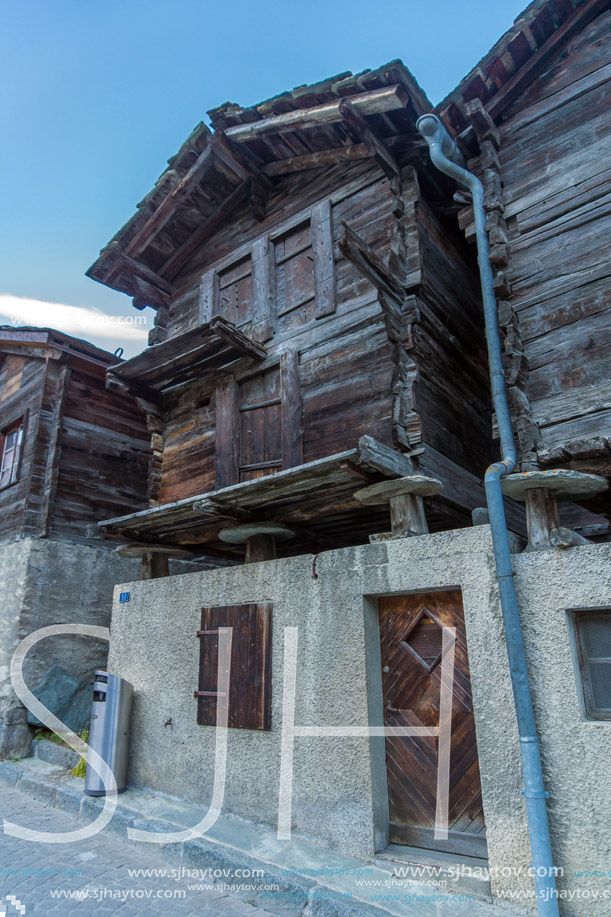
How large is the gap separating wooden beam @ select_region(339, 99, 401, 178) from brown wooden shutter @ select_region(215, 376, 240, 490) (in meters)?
3.28

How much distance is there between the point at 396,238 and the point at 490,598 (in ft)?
14.2

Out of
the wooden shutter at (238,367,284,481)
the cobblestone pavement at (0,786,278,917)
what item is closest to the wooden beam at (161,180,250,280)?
the wooden shutter at (238,367,284,481)

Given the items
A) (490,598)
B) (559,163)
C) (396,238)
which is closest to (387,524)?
(490,598)

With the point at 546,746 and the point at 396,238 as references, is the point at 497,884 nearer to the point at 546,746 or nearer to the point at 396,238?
the point at 546,746

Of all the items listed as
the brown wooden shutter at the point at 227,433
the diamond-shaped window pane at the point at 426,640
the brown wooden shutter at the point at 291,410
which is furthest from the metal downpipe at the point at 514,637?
the brown wooden shutter at the point at 227,433

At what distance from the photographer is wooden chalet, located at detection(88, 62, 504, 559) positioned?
19.5 feet

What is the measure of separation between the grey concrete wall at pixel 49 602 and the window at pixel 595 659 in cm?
828

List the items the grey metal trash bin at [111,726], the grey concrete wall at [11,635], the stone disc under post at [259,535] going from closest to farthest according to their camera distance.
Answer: the stone disc under post at [259,535] → the grey metal trash bin at [111,726] → the grey concrete wall at [11,635]

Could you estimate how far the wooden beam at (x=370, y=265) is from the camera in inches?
213

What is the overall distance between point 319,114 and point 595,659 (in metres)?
6.88

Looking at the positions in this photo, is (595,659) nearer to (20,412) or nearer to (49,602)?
(49,602)

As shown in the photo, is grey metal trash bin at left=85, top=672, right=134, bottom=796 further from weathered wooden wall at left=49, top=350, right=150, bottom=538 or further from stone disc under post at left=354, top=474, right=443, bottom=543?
weathered wooden wall at left=49, top=350, right=150, bottom=538

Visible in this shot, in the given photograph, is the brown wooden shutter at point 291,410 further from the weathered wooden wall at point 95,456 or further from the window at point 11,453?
the window at point 11,453

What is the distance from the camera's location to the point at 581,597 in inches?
151
